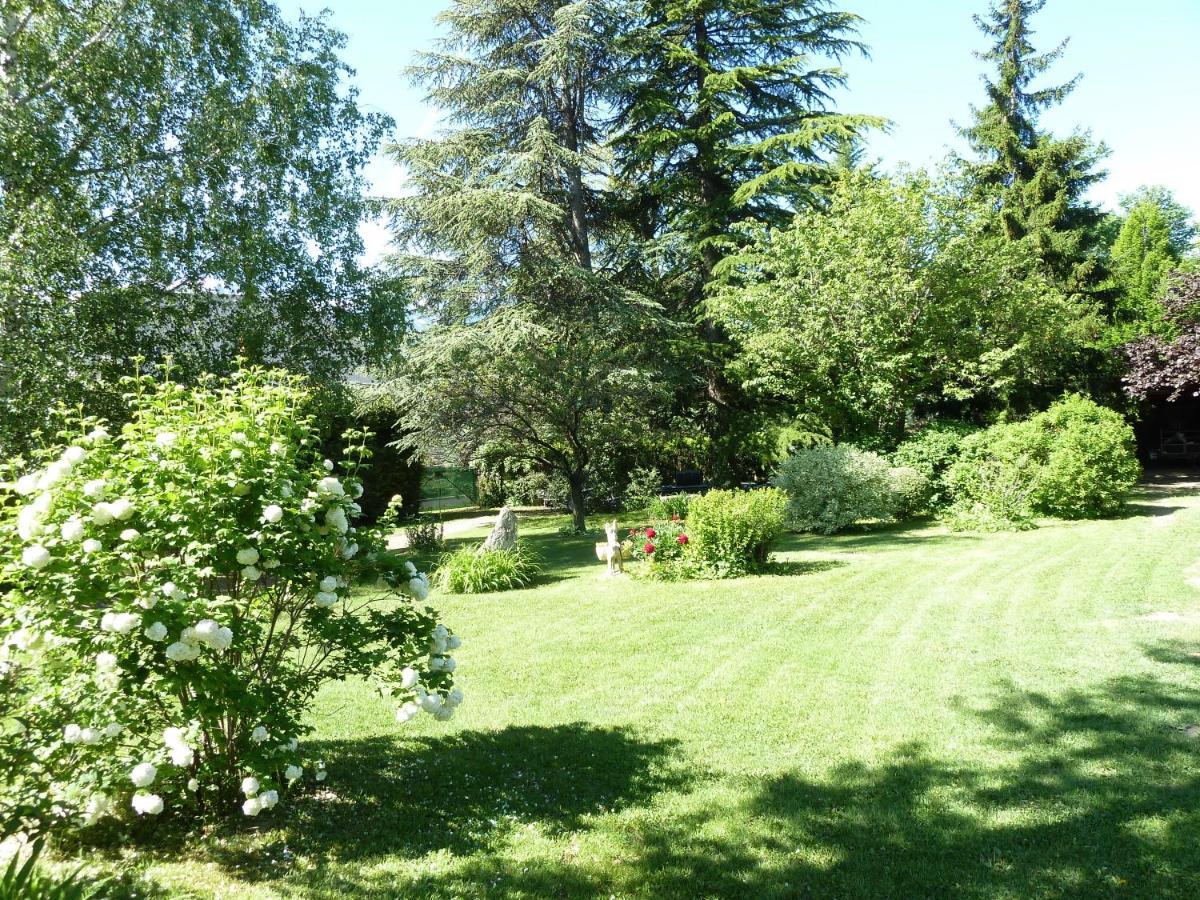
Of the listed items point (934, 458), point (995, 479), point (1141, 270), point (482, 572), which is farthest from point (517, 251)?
point (1141, 270)

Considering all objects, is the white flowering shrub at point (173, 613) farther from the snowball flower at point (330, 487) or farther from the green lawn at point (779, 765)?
the green lawn at point (779, 765)

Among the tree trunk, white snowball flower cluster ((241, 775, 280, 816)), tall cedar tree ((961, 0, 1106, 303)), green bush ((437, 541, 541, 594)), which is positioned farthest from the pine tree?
white snowball flower cluster ((241, 775, 280, 816))

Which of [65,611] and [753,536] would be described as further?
[753,536]

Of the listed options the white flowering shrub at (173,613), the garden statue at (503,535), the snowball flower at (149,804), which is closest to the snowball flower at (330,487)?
the white flowering shrub at (173,613)

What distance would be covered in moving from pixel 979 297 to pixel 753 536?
406 inches

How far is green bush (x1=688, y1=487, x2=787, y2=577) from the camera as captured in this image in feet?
31.2

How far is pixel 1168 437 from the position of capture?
80.1ft

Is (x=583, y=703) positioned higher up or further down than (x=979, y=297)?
further down

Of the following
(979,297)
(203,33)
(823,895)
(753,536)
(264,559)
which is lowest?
(823,895)

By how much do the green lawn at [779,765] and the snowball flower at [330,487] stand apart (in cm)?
158

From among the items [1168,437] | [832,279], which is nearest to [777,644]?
[832,279]

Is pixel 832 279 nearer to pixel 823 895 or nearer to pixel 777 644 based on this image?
pixel 777 644

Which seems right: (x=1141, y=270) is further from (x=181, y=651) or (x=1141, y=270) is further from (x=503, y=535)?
(x=181, y=651)

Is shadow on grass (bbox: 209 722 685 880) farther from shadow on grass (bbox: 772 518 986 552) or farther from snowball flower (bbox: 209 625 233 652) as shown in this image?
shadow on grass (bbox: 772 518 986 552)
